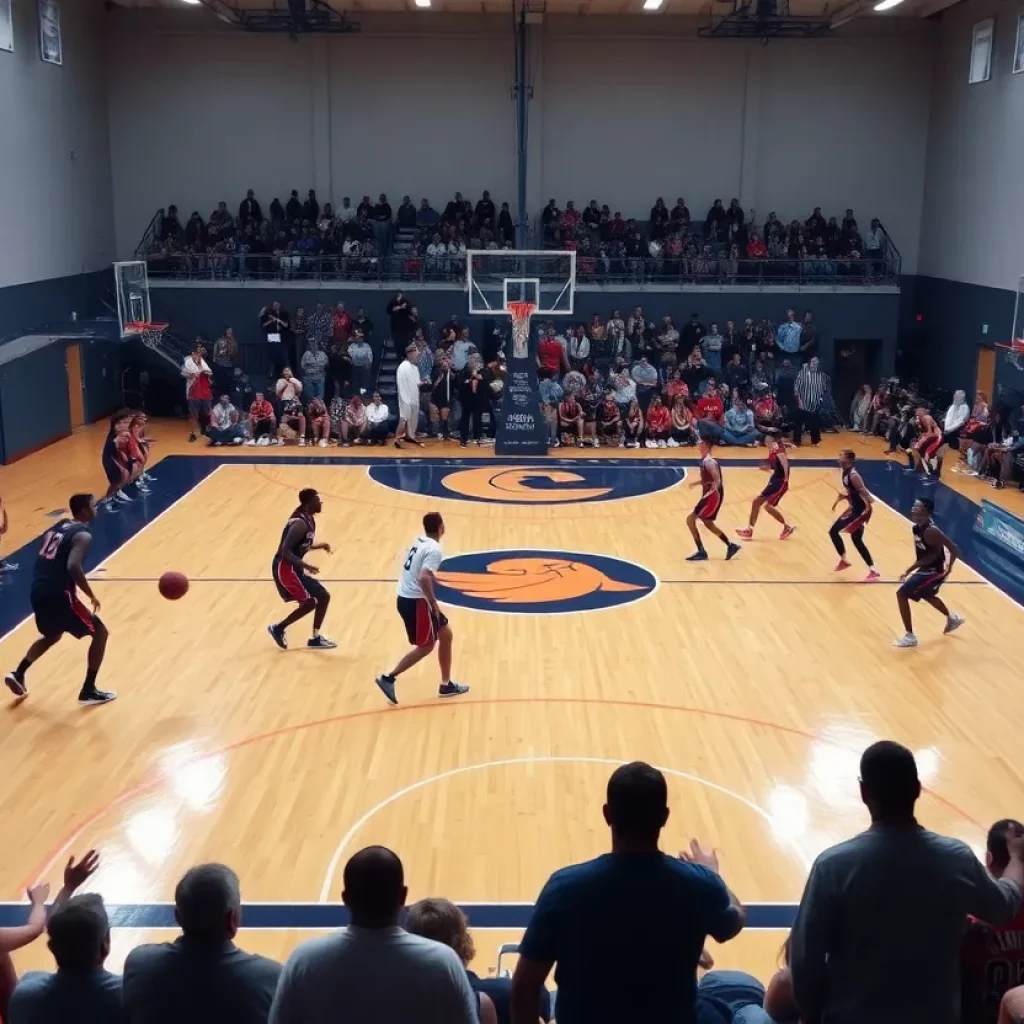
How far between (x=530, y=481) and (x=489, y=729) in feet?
32.6

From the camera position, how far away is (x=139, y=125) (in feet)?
90.1

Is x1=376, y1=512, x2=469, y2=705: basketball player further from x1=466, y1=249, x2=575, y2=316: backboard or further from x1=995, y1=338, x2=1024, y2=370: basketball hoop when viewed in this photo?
x1=995, y1=338, x2=1024, y2=370: basketball hoop

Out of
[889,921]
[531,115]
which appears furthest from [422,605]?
[531,115]

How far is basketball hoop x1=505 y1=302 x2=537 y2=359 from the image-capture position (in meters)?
21.4

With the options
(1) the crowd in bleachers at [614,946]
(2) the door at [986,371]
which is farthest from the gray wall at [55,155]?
(1) the crowd in bleachers at [614,946]

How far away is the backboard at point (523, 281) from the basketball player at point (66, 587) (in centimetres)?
1374

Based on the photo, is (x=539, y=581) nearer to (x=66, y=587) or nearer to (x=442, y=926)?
(x=66, y=587)

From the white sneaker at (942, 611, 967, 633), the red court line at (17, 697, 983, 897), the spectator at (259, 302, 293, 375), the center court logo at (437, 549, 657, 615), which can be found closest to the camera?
the red court line at (17, 697, 983, 897)

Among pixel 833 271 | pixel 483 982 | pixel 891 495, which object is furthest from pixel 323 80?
pixel 483 982

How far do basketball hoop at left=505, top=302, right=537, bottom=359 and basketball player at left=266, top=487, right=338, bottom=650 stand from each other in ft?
34.9

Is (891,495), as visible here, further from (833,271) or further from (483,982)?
(483,982)

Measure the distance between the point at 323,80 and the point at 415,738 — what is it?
21909 mm

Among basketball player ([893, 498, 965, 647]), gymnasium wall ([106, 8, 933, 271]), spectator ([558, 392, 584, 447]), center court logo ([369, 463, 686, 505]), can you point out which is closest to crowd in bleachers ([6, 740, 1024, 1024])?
basketball player ([893, 498, 965, 647])

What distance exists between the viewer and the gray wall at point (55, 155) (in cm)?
2134
